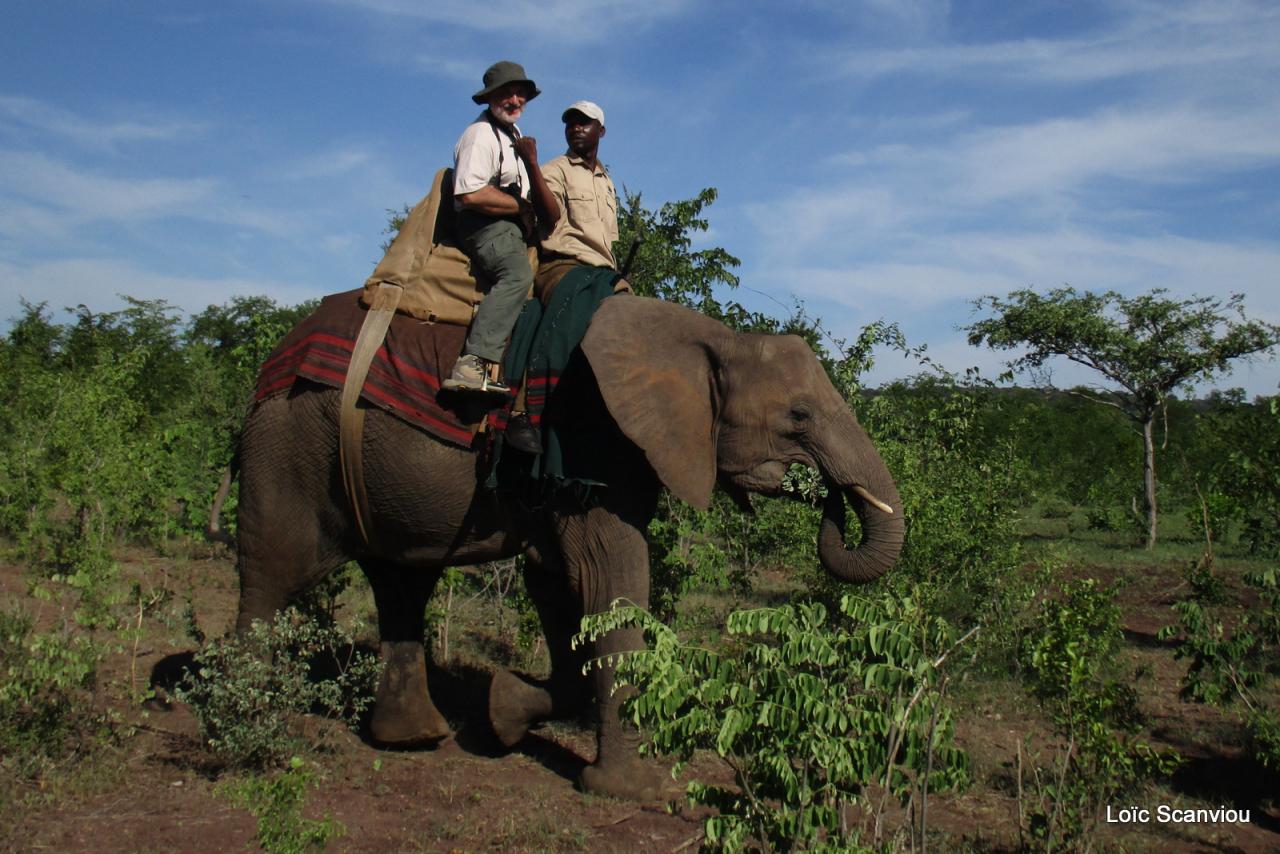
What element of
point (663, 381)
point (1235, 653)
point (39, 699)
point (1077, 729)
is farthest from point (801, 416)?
point (39, 699)

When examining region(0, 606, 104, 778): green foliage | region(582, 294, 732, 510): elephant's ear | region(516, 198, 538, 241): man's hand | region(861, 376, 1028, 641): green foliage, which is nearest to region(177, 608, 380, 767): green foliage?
region(0, 606, 104, 778): green foliage

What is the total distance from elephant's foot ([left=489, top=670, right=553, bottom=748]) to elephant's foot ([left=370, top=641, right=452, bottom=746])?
0.62 metres

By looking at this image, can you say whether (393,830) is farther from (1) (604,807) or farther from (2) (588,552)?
(2) (588,552)

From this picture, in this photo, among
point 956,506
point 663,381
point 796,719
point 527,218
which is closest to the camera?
point 796,719

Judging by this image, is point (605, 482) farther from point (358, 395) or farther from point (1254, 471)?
point (1254, 471)

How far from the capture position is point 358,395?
630 centimetres

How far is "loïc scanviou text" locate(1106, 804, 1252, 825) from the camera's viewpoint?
6.17 metres

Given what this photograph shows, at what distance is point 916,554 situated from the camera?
Result: 741 cm

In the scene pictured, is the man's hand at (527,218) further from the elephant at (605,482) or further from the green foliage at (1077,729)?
the green foliage at (1077,729)

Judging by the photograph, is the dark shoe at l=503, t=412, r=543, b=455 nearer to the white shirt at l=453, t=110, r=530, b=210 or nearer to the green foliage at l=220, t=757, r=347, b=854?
the white shirt at l=453, t=110, r=530, b=210

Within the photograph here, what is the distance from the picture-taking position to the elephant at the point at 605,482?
6023 mm

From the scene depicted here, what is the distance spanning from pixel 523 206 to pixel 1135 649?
7720mm

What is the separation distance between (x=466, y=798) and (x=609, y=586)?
1327 mm

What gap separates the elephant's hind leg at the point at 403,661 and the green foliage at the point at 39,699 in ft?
5.27
